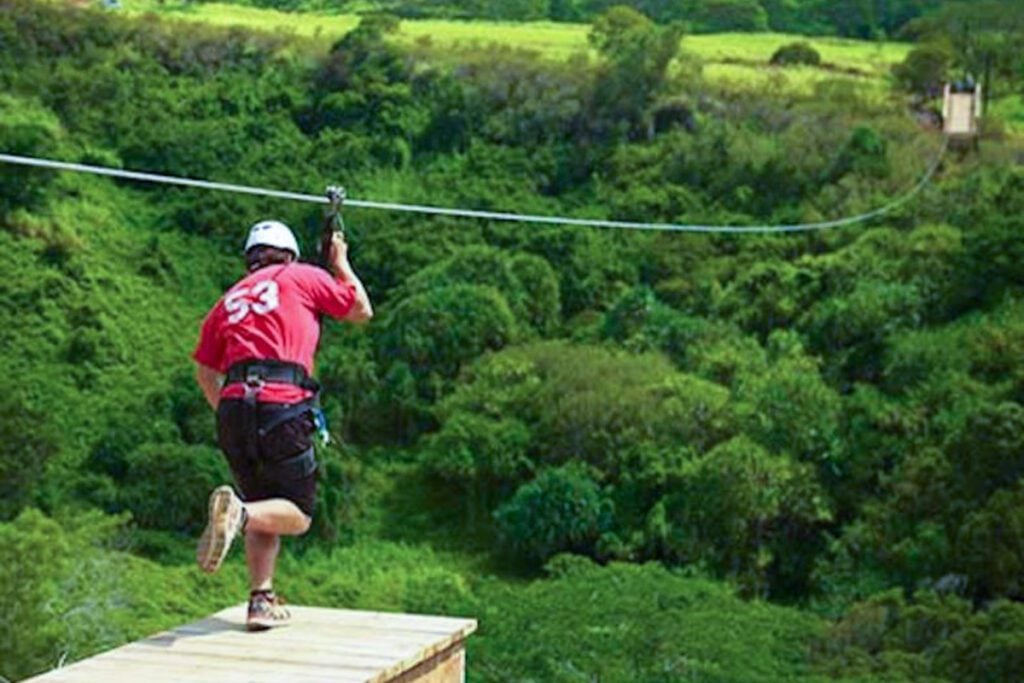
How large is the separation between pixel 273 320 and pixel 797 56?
24.7 meters

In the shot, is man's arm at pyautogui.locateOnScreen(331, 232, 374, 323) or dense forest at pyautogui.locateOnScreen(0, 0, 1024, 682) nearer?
man's arm at pyautogui.locateOnScreen(331, 232, 374, 323)

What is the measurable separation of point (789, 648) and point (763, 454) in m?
2.86

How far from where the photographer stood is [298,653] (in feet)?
13.0

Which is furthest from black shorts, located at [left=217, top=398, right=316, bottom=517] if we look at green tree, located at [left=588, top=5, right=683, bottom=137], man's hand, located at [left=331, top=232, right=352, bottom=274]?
green tree, located at [left=588, top=5, right=683, bottom=137]

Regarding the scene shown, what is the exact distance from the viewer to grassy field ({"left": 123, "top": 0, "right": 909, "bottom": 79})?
27.8 meters

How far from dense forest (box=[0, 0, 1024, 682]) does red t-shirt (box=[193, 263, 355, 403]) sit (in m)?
13.1

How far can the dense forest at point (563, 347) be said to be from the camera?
18422mm

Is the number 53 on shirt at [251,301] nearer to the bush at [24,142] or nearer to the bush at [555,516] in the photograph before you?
the bush at [555,516]

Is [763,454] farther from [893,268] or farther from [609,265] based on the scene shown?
[609,265]

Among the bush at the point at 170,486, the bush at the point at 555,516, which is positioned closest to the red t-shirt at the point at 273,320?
the bush at the point at 555,516

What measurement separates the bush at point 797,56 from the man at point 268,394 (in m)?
24.4

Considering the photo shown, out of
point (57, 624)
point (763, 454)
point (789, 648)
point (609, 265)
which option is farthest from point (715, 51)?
point (57, 624)

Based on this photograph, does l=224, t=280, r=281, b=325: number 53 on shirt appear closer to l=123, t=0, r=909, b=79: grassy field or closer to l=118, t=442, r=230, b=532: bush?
l=118, t=442, r=230, b=532: bush

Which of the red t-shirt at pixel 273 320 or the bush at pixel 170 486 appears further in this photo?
the bush at pixel 170 486
